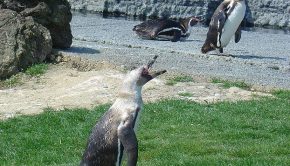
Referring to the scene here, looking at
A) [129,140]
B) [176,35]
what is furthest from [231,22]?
[129,140]

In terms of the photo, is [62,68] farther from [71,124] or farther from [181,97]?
[71,124]

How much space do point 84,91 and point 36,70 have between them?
73.0 inches

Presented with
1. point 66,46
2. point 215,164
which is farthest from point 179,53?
point 215,164

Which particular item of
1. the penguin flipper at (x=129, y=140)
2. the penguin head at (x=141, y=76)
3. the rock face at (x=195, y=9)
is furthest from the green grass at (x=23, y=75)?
the rock face at (x=195, y=9)

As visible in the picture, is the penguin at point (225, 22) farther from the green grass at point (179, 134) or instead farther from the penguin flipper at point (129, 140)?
the penguin flipper at point (129, 140)

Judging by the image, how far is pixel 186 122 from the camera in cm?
1051

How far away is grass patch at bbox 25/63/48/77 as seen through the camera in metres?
14.3

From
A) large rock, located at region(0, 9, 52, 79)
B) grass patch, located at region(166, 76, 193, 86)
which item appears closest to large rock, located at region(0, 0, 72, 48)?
large rock, located at region(0, 9, 52, 79)

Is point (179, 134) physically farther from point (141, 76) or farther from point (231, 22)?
point (231, 22)

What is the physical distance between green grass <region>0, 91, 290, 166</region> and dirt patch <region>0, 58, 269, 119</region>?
591mm

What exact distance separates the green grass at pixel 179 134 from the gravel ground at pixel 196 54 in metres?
2.48

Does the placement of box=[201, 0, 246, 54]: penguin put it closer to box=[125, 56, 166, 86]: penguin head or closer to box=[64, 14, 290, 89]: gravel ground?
box=[64, 14, 290, 89]: gravel ground

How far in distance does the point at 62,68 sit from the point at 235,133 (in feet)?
18.3

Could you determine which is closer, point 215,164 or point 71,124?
point 215,164
